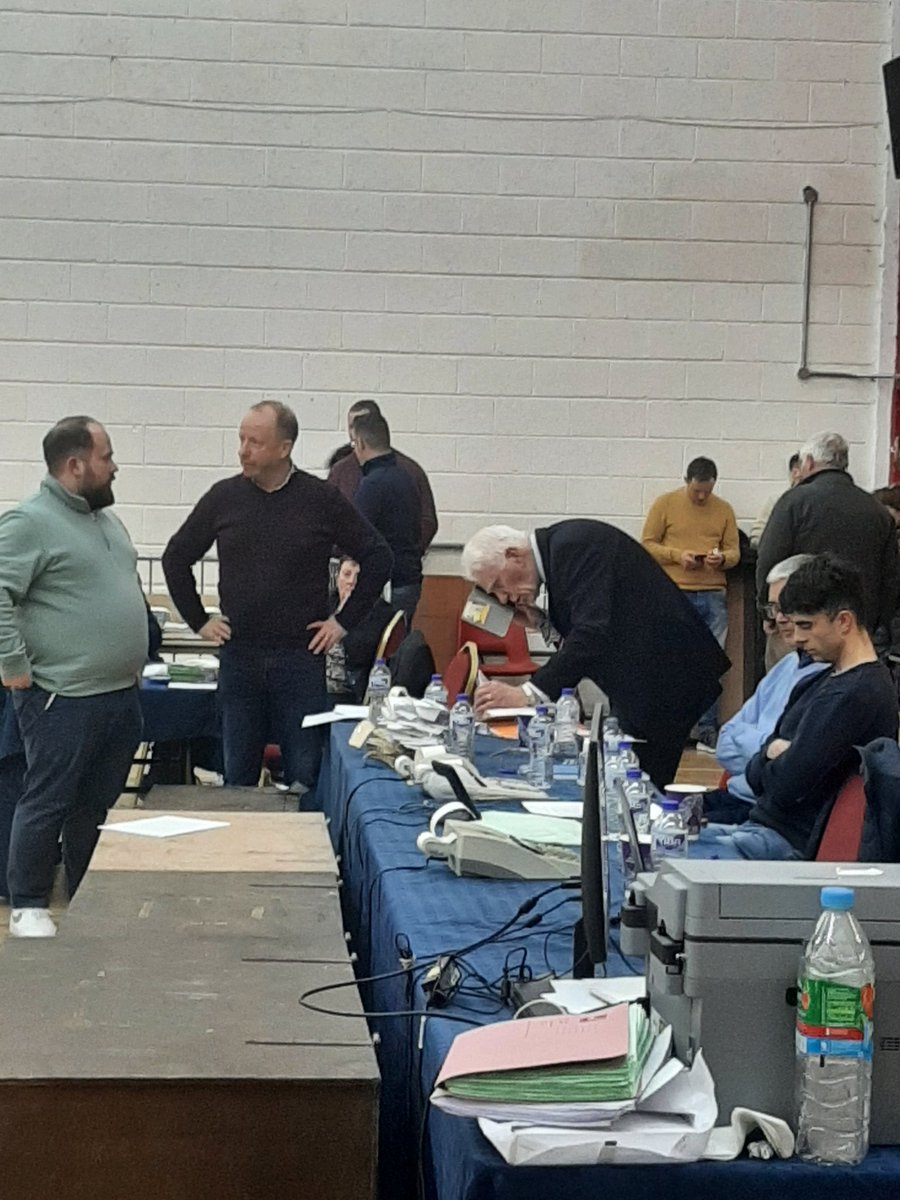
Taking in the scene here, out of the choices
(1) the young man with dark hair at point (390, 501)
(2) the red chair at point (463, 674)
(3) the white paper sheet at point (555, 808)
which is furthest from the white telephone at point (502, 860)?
(1) the young man with dark hair at point (390, 501)

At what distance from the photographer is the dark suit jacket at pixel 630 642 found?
416 centimetres

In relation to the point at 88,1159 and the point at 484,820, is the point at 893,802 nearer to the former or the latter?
the point at 484,820

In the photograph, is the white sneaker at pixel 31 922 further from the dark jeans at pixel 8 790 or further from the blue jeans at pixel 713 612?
the blue jeans at pixel 713 612

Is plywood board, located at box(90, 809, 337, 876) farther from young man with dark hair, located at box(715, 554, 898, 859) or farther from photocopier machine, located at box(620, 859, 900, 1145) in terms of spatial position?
photocopier machine, located at box(620, 859, 900, 1145)

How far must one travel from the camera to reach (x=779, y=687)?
4.12 metres

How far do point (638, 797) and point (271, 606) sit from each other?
2.11 meters

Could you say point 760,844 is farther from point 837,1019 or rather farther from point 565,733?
point 837,1019

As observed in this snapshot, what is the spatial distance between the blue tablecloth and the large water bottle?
0.03 meters

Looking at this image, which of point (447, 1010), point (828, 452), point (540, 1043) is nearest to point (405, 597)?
point (828, 452)

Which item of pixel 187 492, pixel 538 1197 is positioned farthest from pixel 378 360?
pixel 538 1197

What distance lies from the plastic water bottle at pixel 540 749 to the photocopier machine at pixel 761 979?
6.63 feet

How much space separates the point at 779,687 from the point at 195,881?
1.88 metres

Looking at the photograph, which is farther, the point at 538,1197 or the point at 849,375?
the point at 849,375

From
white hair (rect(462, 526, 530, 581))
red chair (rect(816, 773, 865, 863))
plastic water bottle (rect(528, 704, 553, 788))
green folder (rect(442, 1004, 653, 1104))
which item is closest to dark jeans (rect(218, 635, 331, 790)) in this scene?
white hair (rect(462, 526, 530, 581))
